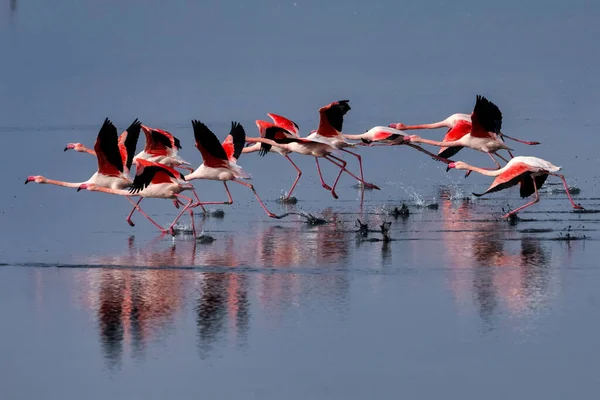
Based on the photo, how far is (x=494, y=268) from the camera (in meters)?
10.9

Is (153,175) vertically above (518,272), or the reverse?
(153,175)

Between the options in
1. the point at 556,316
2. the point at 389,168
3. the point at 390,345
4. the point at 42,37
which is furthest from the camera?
the point at 42,37

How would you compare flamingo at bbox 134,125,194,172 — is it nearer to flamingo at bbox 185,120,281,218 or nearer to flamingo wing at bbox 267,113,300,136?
flamingo at bbox 185,120,281,218

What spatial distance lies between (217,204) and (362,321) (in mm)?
6911

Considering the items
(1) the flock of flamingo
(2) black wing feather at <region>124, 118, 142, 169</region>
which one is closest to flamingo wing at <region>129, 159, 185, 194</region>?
(1) the flock of flamingo

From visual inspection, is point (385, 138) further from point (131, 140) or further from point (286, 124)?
point (131, 140)

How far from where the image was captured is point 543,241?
12.3 m

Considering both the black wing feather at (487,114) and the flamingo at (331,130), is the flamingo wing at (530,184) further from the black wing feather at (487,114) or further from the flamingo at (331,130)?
the flamingo at (331,130)

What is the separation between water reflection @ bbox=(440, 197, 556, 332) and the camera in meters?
9.48

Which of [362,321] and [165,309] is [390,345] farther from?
[165,309]

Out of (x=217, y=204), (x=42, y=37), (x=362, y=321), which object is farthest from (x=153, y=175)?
(x=42, y=37)

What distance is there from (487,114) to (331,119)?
78.1 inches

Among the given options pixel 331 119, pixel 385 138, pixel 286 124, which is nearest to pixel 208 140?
pixel 331 119

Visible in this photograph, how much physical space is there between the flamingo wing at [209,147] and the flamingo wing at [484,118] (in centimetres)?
279
